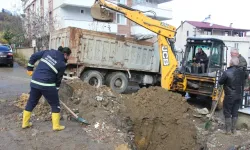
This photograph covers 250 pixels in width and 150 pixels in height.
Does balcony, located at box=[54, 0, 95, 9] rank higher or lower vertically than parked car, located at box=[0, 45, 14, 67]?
higher

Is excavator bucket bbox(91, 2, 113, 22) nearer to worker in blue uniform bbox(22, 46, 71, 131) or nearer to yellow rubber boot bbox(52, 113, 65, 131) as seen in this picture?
worker in blue uniform bbox(22, 46, 71, 131)

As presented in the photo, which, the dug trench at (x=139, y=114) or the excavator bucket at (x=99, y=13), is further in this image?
the excavator bucket at (x=99, y=13)

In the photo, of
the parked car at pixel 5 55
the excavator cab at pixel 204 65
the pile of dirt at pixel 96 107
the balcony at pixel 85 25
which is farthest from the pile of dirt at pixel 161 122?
the balcony at pixel 85 25

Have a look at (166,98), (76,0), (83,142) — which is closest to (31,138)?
(83,142)

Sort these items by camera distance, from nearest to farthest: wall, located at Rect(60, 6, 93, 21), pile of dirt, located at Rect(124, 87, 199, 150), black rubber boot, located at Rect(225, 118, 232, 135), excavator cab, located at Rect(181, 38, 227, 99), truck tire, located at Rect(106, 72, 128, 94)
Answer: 1. black rubber boot, located at Rect(225, 118, 232, 135)
2. pile of dirt, located at Rect(124, 87, 199, 150)
3. excavator cab, located at Rect(181, 38, 227, 99)
4. truck tire, located at Rect(106, 72, 128, 94)
5. wall, located at Rect(60, 6, 93, 21)

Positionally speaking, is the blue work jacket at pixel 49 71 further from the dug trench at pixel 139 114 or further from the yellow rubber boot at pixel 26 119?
the dug trench at pixel 139 114

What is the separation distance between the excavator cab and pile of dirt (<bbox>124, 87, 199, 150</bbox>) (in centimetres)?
193

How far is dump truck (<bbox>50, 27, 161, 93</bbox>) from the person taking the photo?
11398 mm

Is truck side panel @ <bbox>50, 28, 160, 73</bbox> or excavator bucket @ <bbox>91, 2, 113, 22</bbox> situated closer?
truck side panel @ <bbox>50, 28, 160, 73</bbox>

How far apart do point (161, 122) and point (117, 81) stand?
4.63 metres

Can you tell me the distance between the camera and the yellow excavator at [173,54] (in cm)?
1095

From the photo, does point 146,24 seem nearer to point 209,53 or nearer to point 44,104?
point 209,53

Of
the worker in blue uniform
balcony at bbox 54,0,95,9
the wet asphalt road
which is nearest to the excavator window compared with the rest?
the worker in blue uniform

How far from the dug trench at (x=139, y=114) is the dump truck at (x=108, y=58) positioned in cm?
260
